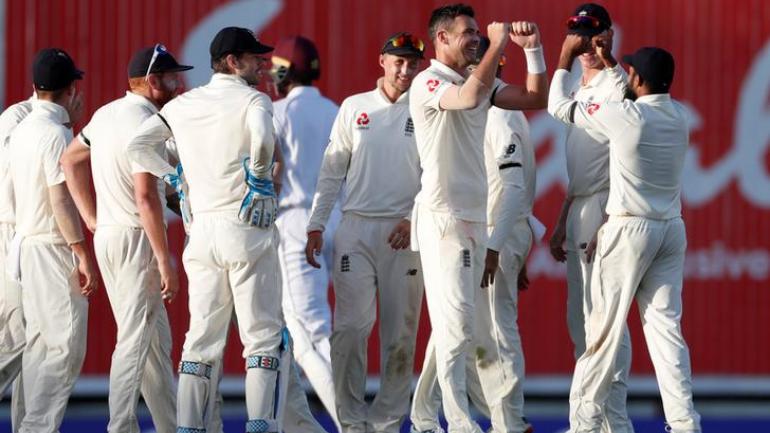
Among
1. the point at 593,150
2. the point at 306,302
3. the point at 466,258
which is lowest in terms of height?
the point at 306,302

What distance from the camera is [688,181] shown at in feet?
36.2

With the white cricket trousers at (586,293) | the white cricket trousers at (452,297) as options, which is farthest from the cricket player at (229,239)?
the white cricket trousers at (586,293)

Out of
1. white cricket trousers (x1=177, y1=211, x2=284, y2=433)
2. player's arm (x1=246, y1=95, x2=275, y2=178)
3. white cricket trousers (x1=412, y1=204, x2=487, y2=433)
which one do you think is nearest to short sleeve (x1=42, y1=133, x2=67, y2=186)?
white cricket trousers (x1=177, y1=211, x2=284, y2=433)

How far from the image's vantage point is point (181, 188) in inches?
311

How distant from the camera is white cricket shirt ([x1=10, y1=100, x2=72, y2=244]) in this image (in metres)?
8.26

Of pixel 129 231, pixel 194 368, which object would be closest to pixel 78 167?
pixel 129 231

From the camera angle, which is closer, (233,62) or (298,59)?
(233,62)

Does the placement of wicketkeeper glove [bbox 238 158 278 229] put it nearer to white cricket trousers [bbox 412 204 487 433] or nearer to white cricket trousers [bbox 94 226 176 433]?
white cricket trousers [bbox 94 226 176 433]

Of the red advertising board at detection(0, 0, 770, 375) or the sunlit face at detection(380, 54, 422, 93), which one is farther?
the red advertising board at detection(0, 0, 770, 375)

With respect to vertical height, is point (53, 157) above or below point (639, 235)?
above

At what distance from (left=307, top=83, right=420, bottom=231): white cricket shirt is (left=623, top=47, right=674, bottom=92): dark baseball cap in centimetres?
132

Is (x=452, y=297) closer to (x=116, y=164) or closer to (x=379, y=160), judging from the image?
(x=379, y=160)

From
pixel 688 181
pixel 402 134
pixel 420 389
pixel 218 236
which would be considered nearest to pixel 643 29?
pixel 688 181

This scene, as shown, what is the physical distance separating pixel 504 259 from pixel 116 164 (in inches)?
84.4
